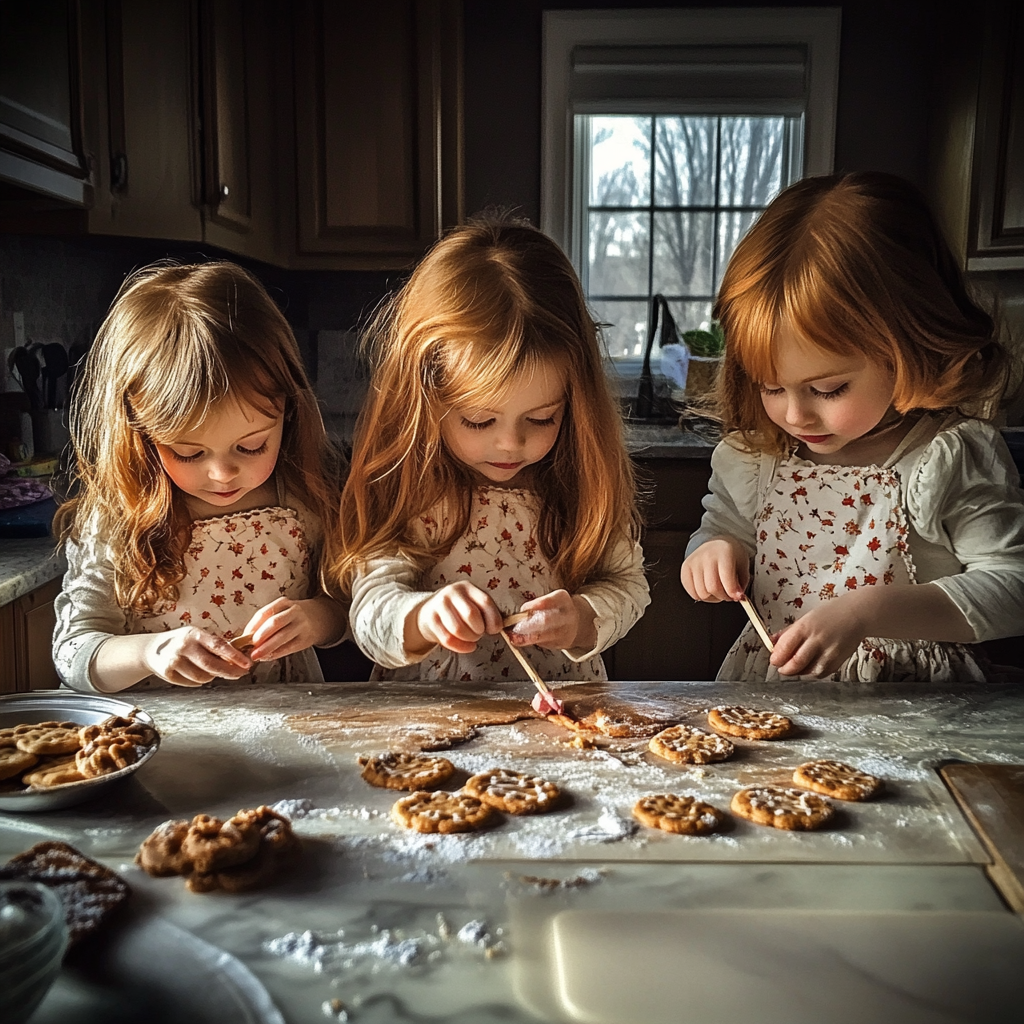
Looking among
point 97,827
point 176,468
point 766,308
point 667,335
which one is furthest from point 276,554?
point 667,335

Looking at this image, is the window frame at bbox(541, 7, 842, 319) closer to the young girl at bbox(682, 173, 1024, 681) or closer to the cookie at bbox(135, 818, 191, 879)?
the young girl at bbox(682, 173, 1024, 681)

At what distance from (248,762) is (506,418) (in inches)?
19.4

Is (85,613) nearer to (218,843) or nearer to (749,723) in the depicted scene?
(218,843)

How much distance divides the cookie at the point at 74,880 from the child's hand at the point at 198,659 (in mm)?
295

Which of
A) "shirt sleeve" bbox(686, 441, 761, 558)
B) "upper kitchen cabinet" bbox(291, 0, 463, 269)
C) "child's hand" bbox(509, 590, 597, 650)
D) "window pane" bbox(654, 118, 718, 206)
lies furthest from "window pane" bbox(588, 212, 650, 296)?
"child's hand" bbox(509, 590, 597, 650)

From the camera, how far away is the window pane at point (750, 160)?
3.18 meters

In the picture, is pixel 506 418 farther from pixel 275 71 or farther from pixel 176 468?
pixel 275 71

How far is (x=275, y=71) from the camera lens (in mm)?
2697

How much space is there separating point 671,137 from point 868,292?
228 centimetres

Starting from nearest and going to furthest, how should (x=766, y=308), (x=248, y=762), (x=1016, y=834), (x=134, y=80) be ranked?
(x=1016, y=834)
(x=248, y=762)
(x=766, y=308)
(x=134, y=80)

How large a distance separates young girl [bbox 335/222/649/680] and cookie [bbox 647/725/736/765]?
0.70 feet

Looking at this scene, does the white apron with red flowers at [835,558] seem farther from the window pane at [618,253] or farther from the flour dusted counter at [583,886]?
the window pane at [618,253]

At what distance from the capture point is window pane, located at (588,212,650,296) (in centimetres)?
328

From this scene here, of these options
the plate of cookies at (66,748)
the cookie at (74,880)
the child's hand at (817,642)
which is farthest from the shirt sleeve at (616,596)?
the cookie at (74,880)
